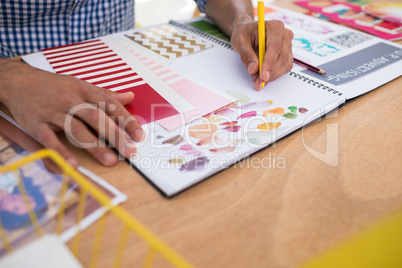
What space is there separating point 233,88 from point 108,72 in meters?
0.27

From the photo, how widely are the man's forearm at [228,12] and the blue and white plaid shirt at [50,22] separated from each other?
0.98 feet

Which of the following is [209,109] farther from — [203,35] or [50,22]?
[50,22]

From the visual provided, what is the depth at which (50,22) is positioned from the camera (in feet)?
3.11

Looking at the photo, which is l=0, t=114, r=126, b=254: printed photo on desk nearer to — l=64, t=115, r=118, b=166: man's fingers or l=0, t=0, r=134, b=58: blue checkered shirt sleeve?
l=64, t=115, r=118, b=166: man's fingers

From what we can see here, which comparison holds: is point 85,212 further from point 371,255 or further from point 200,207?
point 371,255

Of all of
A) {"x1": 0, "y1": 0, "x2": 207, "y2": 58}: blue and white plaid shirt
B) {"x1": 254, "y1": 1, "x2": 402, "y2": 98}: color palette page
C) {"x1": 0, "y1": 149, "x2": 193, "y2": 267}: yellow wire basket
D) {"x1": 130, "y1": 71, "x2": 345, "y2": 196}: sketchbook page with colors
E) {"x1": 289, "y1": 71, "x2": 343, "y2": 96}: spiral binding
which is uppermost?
{"x1": 0, "y1": 0, "x2": 207, "y2": 58}: blue and white plaid shirt

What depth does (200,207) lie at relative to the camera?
1.44 ft

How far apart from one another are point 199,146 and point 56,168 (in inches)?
8.2

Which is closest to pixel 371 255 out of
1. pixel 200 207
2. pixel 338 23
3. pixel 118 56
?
pixel 200 207

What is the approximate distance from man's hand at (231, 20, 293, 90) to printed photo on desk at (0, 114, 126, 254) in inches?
15.5

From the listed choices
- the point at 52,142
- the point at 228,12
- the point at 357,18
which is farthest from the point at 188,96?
the point at 357,18

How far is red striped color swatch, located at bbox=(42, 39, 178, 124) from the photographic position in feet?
1.97

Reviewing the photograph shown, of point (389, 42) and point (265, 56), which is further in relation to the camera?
point (389, 42)

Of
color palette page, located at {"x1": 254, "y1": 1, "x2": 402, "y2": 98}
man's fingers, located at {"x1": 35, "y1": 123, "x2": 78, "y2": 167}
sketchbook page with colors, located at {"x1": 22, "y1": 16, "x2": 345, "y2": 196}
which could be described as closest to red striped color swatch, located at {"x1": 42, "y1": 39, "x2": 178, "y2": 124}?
sketchbook page with colors, located at {"x1": 22, "y1": 16, "x2": 345, "y2": 196}
